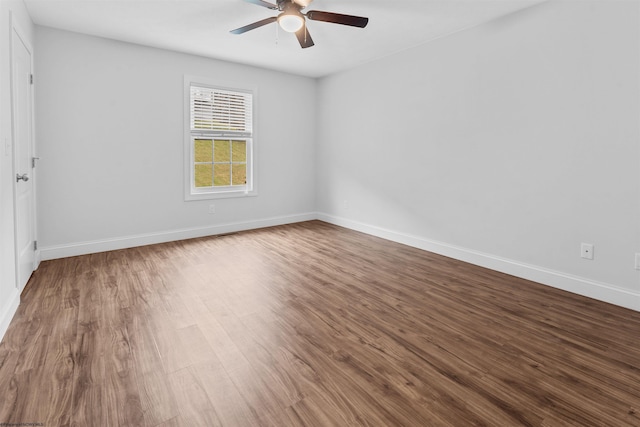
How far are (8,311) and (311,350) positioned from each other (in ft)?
6.92

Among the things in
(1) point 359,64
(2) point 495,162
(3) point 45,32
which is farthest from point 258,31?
(2) point 495,162

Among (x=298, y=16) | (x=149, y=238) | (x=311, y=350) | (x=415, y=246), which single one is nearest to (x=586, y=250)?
(x=415, y=246)

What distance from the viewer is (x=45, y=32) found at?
3641mm

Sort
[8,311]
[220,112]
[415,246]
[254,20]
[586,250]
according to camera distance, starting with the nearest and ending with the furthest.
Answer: [8,311] < [586,250] < [254,20] < [415,246] < [220,112]

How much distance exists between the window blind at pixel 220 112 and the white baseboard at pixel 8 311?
286cm

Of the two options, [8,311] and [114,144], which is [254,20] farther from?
[8,311]

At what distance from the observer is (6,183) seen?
2.42 m

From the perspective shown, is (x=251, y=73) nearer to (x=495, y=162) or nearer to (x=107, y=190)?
(x=107, y=190)

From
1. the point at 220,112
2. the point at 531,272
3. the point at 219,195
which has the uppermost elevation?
the point at 220,112

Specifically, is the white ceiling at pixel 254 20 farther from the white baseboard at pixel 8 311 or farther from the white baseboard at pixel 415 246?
the white baseboard at pixel 8 311

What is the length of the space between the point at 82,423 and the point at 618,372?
2703 mm

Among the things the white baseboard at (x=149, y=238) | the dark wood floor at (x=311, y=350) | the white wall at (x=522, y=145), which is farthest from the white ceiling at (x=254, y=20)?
the dark wood floor at (x=311, y=350)

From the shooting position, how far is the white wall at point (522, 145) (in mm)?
2709

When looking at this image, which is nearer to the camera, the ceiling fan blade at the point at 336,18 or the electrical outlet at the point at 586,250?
the ceiling fan blade at the point at 336,18
